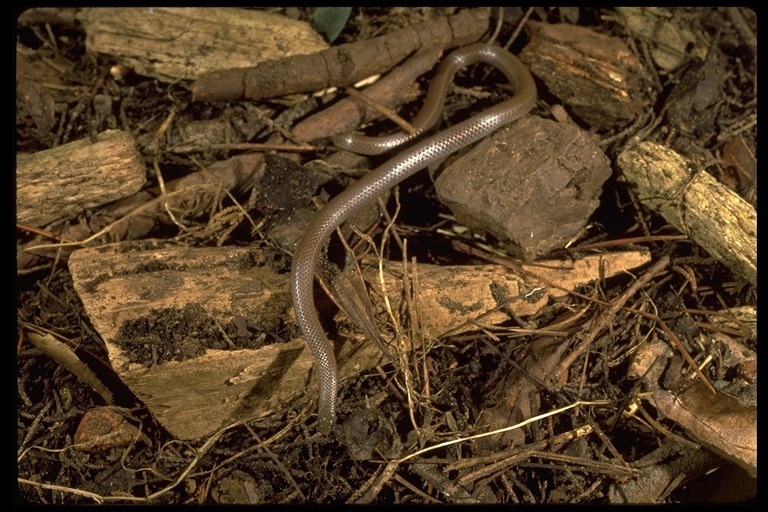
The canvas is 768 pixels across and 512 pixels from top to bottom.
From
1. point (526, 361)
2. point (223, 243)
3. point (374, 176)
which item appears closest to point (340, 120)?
point (374, 176)

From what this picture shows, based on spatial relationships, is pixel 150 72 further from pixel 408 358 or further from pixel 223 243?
pixel 408 358

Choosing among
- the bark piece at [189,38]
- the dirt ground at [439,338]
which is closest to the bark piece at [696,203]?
the dirt ground at [439,338]

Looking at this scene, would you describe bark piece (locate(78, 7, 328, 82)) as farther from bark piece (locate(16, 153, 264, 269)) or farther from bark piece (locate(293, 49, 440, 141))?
bark piece (locate(16, 153, 264, 269))

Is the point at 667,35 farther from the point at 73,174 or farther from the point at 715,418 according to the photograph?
the point at 73,174

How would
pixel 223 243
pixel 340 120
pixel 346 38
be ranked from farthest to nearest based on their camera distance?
pixel 346 38 → pixel 340 120 → pixel 223 243

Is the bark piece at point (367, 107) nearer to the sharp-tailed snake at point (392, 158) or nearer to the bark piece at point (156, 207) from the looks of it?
the sharp-tailed snake at point (392, 158)

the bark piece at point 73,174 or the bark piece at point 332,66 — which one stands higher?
the bark piece at point 332,66
